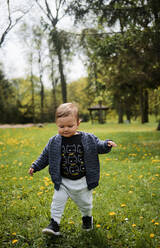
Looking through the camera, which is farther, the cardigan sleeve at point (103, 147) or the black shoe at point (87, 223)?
the black shoe at point (87, 223)

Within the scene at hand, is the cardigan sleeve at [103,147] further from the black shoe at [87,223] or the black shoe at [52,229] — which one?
the black shoe at [52,229]

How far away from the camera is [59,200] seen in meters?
2.35

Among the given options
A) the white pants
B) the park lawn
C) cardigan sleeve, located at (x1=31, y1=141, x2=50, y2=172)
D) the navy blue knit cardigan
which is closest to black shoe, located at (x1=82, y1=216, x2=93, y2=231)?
the park lawn

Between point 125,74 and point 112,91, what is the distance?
857 mm

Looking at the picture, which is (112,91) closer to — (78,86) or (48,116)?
(48,116)

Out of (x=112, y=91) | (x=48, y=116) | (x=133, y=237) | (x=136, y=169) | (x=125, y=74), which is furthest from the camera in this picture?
(x=48, y=116)

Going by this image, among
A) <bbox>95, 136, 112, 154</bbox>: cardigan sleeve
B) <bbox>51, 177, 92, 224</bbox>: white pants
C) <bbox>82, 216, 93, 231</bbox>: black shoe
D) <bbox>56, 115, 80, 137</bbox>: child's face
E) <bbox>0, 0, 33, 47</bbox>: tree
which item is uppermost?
<bbox>0, 0, 33, 47</bbox>: tree

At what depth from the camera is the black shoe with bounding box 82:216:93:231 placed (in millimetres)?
2541

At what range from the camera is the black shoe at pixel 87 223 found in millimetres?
2541

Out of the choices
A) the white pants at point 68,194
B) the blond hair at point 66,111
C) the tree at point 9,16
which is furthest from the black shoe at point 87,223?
the tree at point 9,16

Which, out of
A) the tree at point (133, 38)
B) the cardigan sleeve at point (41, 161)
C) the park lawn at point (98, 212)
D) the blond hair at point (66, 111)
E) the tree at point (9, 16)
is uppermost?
the tree at point (133, 38)

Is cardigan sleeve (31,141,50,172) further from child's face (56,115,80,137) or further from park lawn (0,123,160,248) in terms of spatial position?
park lawn (0,123,160,248)

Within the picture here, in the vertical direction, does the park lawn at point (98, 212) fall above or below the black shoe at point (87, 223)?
below

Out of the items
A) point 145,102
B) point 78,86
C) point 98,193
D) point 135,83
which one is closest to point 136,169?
point 98,193
